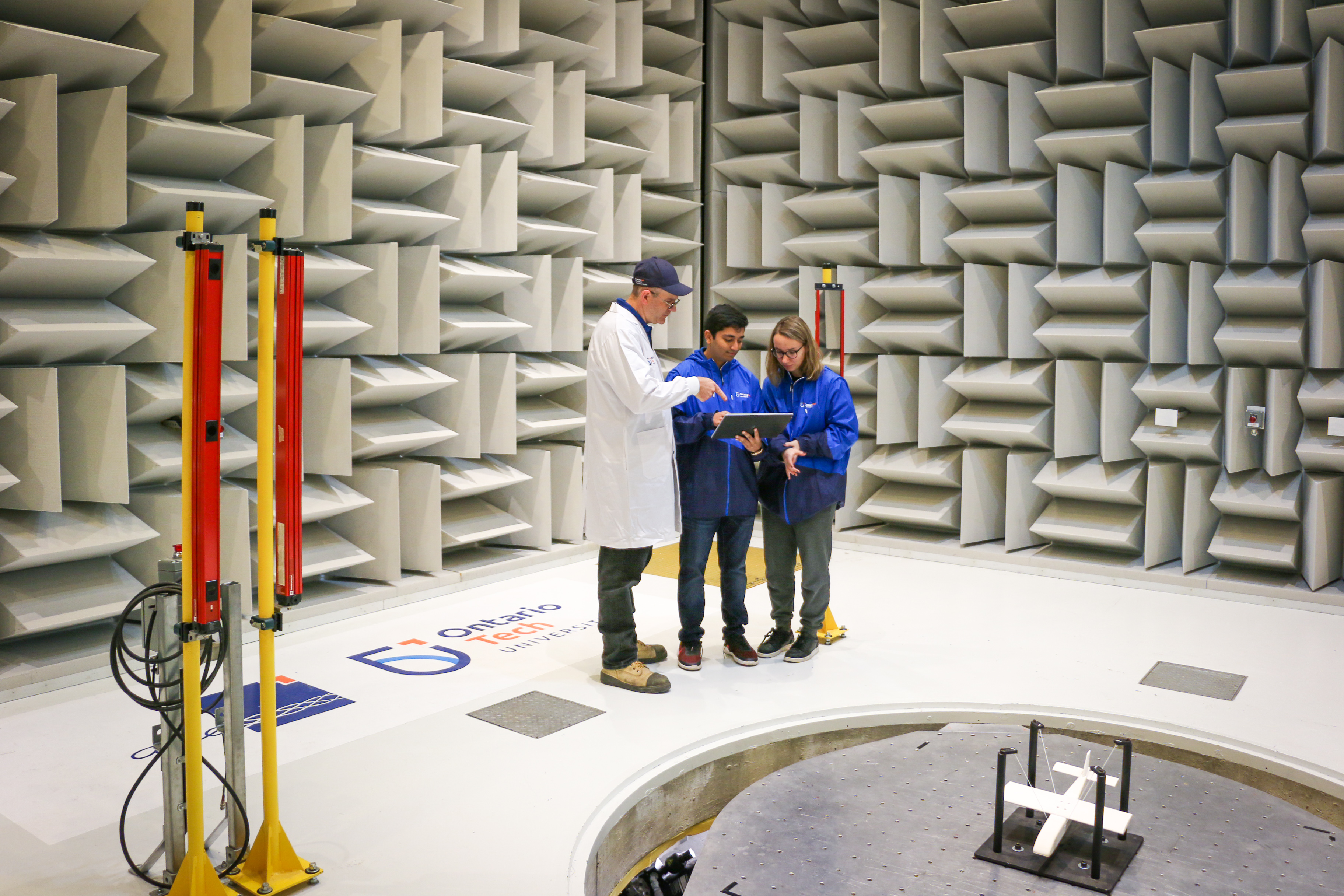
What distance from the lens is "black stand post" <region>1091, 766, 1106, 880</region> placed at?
2303 mm

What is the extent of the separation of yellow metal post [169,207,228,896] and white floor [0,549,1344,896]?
12.7 inches

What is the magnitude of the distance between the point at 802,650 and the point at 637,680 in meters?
0.74

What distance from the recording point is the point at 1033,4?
219 inches

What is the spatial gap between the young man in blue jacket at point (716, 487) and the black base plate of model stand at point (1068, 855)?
1634mm

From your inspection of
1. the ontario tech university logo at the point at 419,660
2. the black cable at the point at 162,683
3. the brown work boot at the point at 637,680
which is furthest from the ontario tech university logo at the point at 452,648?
the black cable at the point at 162,683

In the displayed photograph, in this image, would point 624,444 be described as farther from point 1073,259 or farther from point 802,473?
point 1073,259

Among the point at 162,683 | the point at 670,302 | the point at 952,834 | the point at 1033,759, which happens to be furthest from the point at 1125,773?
the point at 162,683

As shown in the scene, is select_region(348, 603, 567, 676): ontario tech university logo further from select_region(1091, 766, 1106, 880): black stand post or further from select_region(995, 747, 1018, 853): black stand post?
select_region(1091, 766, 1106, 880): black stand post

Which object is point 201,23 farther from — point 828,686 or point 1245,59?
point 1245,59

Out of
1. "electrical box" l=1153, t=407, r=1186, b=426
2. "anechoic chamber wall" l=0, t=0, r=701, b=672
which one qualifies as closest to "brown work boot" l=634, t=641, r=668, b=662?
"anechoic chamber wall" l=0, t=0, r=701, b=672

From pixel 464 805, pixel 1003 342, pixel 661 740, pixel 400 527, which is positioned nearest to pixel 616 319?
pixel 661 740

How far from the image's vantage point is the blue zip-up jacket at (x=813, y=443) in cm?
397

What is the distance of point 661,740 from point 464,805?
697mm

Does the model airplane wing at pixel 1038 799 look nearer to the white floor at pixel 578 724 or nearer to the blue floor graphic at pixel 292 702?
the white floor at pixel 578 724
